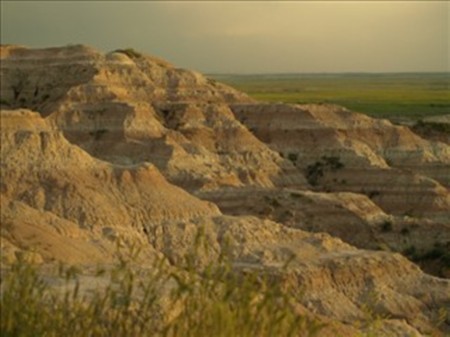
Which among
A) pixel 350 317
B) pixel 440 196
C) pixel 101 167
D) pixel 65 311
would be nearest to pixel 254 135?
pixel 440 196

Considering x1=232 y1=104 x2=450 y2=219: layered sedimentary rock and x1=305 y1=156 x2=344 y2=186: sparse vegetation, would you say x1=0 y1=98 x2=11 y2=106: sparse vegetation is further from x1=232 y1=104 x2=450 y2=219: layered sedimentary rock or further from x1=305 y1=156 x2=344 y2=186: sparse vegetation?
x1=305 y1=156 x2=344 y2=186: sparse vegetation

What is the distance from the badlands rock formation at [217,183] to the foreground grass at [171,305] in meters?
0.56

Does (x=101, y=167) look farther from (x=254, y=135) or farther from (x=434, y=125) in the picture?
(x=434, y=125)

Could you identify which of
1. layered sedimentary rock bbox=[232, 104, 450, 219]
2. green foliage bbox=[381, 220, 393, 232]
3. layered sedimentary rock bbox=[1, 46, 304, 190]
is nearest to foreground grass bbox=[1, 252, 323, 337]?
green foliage bbox=[381, 220, 393, 232]

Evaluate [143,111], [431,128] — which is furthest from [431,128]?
[143,111]

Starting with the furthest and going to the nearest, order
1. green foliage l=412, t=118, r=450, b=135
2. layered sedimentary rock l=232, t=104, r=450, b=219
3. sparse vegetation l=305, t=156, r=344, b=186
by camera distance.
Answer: green foliage l=412, t=118, r=450, b=135, sparse vegetation l=305, t=156, r=344, b=186, layered sedimentary rock l=232, t=104, r=450, b=219

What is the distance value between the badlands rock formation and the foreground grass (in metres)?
0.56

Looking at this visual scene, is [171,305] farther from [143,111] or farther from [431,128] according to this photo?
[431,128]

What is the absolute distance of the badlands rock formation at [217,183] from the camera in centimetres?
3434

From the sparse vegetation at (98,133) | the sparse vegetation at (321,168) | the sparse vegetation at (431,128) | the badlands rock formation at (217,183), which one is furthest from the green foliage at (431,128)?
the sparse vegetation at (98,133)

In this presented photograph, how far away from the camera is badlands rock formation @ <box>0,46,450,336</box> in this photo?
34.3 metres

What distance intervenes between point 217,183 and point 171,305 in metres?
49.3

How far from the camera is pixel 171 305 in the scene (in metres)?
8.30

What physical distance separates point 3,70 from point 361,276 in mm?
51040
